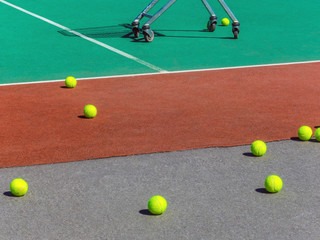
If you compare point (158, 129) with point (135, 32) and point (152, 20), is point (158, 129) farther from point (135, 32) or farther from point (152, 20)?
point (135, 32)

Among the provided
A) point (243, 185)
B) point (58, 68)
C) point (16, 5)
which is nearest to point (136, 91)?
point (58, 68)

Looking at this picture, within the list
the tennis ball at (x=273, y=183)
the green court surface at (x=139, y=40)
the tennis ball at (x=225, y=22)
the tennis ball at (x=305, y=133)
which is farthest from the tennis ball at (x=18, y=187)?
the tennis ball at (x=225, y=22)

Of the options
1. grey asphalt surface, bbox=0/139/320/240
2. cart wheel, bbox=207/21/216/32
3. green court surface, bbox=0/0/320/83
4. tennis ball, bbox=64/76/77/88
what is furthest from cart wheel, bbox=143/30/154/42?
grey asphalt surface, bbox=0/139/320/240

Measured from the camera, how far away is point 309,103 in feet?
29.6

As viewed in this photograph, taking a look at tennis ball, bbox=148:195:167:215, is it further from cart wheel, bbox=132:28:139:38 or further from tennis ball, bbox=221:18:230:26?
tennis ball, bbox=221:18:230:26

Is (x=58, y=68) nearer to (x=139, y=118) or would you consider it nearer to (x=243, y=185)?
(x=139, y=118)

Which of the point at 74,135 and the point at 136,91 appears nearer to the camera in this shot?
the point at 74,135

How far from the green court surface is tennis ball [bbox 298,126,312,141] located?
13.5 feet

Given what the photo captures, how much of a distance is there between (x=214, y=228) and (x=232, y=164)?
1.56m

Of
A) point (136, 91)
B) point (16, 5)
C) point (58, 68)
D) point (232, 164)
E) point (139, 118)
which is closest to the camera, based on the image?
point (232, 164)

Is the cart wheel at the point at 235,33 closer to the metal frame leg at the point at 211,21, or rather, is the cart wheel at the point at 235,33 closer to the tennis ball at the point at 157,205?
the metal frame leg at the point at 211,21

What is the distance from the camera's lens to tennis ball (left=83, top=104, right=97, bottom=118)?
326 inches

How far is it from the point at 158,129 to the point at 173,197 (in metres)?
2.14

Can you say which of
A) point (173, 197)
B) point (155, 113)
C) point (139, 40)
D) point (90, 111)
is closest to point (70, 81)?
point (90, 111)
